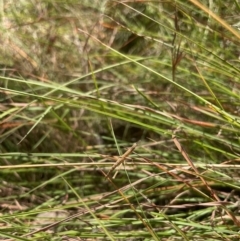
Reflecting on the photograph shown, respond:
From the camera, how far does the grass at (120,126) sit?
1129 millimetres

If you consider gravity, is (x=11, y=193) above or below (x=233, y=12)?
below

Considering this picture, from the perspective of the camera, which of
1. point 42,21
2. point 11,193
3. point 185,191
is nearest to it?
point 185,191

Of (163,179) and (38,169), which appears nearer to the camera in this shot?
(163,179)

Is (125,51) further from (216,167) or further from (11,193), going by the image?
(216,167)

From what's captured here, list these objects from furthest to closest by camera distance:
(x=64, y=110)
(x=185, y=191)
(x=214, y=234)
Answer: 1. (x=64, y=110)
2. (x=185, y=191)
3. (x=214, y=234)

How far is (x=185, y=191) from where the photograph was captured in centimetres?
124

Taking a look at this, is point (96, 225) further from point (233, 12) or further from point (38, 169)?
point (233, 12)

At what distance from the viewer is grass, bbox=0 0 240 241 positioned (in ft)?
3.70

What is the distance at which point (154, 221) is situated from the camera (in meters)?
1.13

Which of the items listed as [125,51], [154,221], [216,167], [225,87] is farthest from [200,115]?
[125,51]

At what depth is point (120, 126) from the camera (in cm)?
160

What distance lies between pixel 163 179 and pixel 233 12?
1.32ft

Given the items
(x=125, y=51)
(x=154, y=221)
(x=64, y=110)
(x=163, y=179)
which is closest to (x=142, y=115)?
(x=163, y=179)

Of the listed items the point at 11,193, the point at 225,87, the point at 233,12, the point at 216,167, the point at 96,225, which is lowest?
the point at 11,193
